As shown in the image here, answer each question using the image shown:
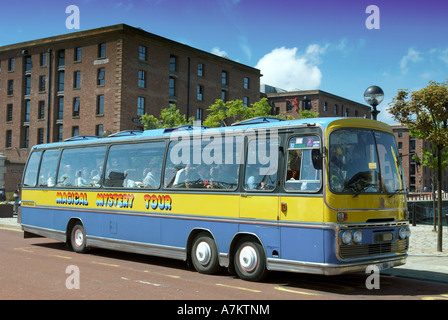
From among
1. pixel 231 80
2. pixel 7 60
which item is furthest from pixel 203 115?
pixel 7 60

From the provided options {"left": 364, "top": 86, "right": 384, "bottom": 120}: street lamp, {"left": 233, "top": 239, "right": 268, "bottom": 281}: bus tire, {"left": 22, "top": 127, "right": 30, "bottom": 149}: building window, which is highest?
{"left": 22, "top": 127, "right": 30, "bottom": 149}: building window

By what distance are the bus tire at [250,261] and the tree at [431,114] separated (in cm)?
712

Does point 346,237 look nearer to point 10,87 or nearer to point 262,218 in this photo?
point 262,218

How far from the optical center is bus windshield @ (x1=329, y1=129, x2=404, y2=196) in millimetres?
9047

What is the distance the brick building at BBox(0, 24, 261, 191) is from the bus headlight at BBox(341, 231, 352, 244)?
1648 inches

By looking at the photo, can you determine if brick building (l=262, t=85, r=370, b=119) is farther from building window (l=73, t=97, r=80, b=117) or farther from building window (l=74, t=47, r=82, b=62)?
building window (l=74, t=47, r=82, b=62)

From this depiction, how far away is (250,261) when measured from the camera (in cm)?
996

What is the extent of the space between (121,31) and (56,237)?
37.2m

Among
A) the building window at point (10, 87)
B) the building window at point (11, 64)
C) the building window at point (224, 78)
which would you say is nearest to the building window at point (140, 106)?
the building window at point (224, 78)

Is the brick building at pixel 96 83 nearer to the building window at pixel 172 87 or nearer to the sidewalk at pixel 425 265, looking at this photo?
the building window at pixel 172 87

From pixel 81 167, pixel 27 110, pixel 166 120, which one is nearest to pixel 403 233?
pixel 81 167

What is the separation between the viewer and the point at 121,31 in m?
49.1

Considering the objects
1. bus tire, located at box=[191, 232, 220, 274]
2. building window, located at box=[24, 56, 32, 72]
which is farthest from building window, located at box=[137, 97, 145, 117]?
bus tire, located at box=[191, 232, 220, 274]
